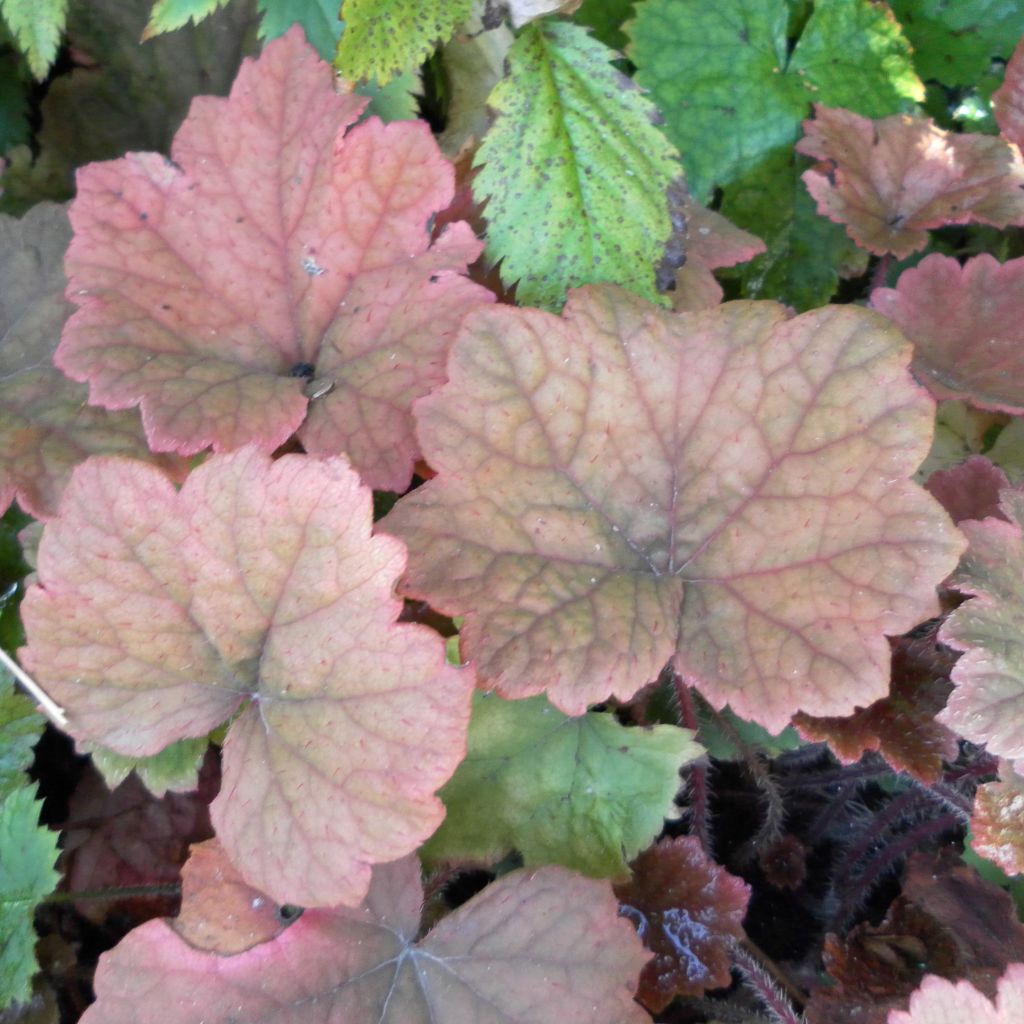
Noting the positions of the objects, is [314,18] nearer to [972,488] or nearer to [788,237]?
[788,237]

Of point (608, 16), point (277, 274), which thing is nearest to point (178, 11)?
point (277, 274)

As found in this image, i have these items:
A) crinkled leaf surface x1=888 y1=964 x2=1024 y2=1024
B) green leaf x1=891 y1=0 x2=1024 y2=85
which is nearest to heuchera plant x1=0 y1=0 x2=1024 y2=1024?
crinkled leaf surface x1=888 y1=964 x2=1024 y2=1024

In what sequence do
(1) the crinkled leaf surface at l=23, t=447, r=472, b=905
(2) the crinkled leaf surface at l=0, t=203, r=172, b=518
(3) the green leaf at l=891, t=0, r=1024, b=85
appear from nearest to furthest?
(1) the crinkled leaf surface at l=23, t=447, r=472, b=905 → (2) the crinkled leaf surface at l=0, t=203, r=172, b=518 → (3) the green leaf at l=891, t=0, r=1024, b=85

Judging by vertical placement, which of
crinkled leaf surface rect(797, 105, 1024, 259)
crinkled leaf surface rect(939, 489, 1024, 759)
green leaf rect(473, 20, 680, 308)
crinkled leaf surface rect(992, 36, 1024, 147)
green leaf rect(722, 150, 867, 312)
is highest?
green leaf rect(473, 20, 680, 308)

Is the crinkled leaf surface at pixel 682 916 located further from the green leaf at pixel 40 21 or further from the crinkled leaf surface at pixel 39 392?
the green leaf at pixel 40 21

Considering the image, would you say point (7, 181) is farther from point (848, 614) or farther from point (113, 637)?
point (848, 614)

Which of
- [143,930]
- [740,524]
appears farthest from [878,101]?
[143,930]

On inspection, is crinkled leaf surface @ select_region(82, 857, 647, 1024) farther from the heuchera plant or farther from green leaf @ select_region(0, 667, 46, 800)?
green leaf @ select_region(0, 667, 46, 800)
